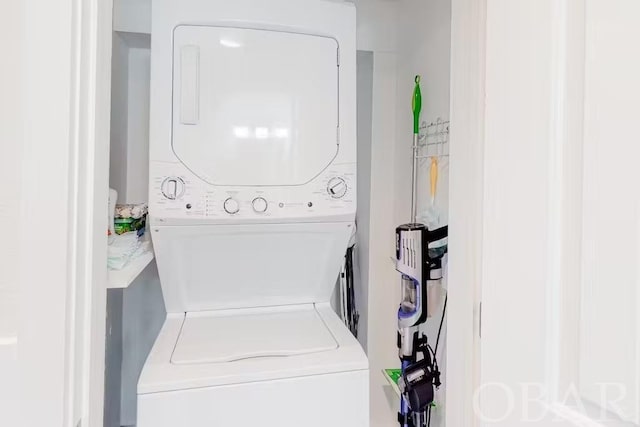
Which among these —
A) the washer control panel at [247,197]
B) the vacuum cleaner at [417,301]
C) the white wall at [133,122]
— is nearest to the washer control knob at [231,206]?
the washer control panel at [247,197]

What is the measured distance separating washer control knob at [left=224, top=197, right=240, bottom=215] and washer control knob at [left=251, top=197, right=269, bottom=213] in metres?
0.07

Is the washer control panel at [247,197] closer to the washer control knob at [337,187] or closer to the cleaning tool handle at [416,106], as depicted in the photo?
the washer control knob at [337,187]

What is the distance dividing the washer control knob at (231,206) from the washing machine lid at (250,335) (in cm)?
49

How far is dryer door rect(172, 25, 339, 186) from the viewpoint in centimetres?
153

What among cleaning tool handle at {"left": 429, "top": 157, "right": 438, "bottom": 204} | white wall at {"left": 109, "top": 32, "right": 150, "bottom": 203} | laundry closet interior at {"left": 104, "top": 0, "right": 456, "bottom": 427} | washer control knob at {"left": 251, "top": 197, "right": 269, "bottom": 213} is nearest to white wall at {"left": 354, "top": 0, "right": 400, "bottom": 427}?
laundry closet interior at {"left": 104, "top": 0, "right": 456, "bottom": 427}

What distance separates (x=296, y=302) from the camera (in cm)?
186

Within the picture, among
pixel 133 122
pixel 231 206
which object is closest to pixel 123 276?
pixel 231 206

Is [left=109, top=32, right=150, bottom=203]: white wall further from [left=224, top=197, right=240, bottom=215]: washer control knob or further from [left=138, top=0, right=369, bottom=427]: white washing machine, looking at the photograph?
[left=224, top=197, right=240, bottom=215]: washer control knob

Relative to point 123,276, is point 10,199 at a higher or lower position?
higher

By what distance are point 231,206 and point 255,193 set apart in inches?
4.2

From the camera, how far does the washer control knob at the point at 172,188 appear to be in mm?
1520

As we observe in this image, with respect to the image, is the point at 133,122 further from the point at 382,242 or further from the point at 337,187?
the point at 382,242

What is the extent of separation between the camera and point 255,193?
1600 millimetres

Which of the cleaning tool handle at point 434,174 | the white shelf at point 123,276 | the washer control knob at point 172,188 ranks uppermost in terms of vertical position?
the cleaning tool handle at point 434,174
